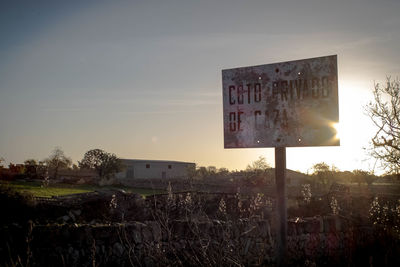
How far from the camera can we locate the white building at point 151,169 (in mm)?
56281

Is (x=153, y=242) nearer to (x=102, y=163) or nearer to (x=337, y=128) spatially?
(x=337, y=128)

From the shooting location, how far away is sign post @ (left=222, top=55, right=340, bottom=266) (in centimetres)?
528

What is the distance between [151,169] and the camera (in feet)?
192

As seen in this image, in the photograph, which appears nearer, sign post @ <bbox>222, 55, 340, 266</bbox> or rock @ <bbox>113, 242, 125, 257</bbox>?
sign post @ <bbox>222, 55, 340, 266</bbox>

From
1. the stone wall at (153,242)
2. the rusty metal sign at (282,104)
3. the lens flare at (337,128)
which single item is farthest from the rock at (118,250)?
the lens flare at (337,128)

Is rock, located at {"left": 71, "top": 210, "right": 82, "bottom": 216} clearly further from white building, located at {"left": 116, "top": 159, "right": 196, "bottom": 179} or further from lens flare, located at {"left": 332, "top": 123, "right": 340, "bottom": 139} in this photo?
white building, located at {"left": 116, "top": 159, "right": 196, "bottom": 179}

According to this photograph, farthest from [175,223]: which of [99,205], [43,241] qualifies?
[99,205]

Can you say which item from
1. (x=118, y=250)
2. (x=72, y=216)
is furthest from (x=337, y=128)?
(x=72, y=216)

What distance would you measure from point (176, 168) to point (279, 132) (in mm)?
56863

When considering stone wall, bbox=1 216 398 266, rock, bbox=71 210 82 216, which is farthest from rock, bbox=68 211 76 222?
stone wall, bbox=1 216 398 266

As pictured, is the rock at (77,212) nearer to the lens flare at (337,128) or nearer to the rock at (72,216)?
the rock at (72,216)

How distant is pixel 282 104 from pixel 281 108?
57 mm

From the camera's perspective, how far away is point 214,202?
683 inches

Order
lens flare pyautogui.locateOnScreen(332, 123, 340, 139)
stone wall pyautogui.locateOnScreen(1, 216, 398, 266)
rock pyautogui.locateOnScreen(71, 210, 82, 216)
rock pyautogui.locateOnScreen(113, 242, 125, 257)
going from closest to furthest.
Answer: lens flare pyautogui.locateOnScreen(332, 123, 340, 139)
stone wall pyautogui.locateOnScreen(1, 216, 398, 266)
rock pyautogui.locateOnScreen(113, 242, 125, 257)
rock pyautogui.locateOnScreen(71, 210, 82, 216)
